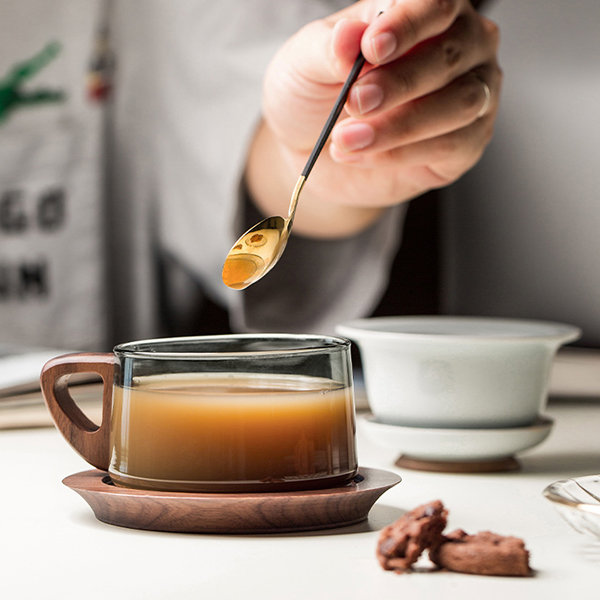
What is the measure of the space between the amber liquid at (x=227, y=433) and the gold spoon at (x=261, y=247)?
0.39 feet

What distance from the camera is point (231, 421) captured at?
0.47 m

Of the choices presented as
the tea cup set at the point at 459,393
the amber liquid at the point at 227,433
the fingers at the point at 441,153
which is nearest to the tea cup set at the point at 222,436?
the amber liquid at the point at 227,433

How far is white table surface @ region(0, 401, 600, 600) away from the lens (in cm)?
41

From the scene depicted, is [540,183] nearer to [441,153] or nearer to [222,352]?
[441,153]

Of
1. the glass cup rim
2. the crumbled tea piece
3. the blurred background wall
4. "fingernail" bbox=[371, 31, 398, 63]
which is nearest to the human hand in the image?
"fingernail" bbox=[371, 31, 398, 63]

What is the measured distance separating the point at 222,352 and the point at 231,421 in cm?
7

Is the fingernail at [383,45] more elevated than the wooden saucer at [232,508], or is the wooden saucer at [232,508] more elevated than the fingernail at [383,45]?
the fingernail at [383,45]

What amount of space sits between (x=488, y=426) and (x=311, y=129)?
1.39 ft

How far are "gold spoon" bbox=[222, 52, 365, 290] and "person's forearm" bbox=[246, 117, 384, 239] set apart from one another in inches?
23.9

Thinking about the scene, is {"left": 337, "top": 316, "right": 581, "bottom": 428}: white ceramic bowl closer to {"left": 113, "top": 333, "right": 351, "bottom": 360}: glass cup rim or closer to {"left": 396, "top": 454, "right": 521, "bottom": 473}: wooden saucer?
{"left": 396, "top": 454, "right": 521, "bottom": 473}: wooden saucer

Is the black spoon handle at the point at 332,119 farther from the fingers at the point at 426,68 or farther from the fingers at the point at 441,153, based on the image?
the fingers at the point at 441,153

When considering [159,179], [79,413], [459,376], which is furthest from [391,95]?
[159,179]

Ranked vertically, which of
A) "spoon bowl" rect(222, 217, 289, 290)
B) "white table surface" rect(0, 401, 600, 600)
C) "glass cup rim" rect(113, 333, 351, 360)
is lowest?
"white table surface" rect(0, 401, 600, 600)

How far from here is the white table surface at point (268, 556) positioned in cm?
41
